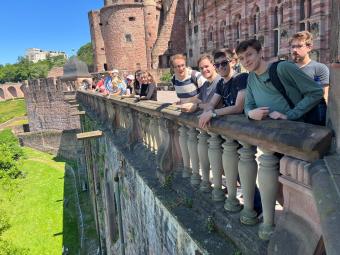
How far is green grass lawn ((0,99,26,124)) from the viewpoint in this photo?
2304 inches

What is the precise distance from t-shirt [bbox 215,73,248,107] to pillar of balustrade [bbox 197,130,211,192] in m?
0.48

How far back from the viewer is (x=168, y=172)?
414 centimetres

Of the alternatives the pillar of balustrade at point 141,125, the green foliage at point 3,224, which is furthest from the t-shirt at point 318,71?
the green foliage at point 3,224

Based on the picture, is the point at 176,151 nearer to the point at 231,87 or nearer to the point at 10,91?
the point at 231,87

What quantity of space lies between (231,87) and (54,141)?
3528 centimetres

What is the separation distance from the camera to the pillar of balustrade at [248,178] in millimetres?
2422

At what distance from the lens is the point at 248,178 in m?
2.49

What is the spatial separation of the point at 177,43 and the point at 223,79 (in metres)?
38.9

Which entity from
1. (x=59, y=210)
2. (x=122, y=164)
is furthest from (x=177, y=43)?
(x=122, y=164)

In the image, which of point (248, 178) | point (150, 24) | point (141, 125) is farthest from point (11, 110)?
point (248, 178)

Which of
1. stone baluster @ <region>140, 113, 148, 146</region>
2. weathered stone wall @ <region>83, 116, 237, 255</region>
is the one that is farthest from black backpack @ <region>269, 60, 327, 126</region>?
stone baluster @ <region>140, 113, 148, 146</region>

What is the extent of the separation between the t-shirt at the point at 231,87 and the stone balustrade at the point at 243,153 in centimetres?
46

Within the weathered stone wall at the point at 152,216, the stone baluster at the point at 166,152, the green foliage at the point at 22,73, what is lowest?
the weathered stone wall at the point at 152,216

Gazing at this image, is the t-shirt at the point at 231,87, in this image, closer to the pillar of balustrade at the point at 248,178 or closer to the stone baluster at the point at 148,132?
the pillar of balustrade at the point at 248,178
